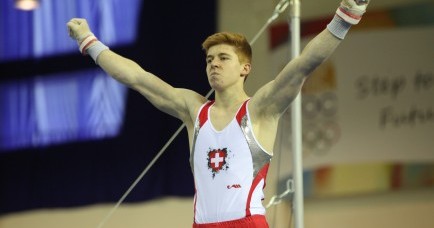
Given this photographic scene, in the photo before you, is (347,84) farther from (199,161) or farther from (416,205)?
(199,161)

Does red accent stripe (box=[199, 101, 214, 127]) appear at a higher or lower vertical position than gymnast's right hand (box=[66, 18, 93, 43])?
lower

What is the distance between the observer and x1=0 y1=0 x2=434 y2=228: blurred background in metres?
5.23

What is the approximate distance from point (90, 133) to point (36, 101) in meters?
0.50

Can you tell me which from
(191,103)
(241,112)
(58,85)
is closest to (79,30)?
(191,103)

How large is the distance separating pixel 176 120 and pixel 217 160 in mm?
2970

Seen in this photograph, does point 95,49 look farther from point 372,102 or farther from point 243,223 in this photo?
point 372,102

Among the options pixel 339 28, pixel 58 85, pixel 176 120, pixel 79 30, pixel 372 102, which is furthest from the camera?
pixel 58 85

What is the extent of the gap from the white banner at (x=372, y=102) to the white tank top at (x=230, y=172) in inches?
97.9

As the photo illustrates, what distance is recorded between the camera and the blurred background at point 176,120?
5.23m

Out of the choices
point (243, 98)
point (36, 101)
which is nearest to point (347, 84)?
point (36, 101)

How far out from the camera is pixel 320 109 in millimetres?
5395

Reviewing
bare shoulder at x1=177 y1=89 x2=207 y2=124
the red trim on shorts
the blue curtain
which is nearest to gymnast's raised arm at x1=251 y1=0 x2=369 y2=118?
bare shoulder at x1=177 y1=89 x2=207 y2=124

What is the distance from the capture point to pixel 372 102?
5309 millimetres

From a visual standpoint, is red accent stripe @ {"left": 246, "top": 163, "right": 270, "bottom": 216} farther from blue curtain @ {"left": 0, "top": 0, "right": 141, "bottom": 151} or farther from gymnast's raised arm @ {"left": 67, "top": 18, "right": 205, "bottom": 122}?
blue curtain @ {"left": 0, "top": 0, "right": 141, "bottom": 151}
